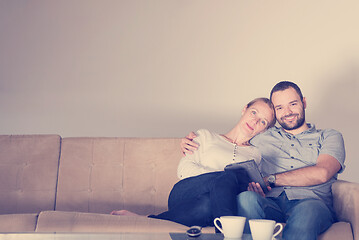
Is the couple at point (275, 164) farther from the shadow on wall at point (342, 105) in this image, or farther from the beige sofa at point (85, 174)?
the shadow on wall at point (342, 105)

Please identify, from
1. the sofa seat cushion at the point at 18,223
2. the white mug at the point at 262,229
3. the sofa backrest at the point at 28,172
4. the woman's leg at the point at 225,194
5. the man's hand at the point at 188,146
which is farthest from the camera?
the sofa backrest at the point at 28,172

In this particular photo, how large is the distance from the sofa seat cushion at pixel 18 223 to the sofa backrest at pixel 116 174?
421mm

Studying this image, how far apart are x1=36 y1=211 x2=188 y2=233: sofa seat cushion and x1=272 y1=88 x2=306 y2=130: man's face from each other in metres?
0.81

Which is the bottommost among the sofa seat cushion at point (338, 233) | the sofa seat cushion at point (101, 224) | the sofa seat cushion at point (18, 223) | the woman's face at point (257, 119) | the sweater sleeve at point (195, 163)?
the sofa seat cushion at point (18, 223)

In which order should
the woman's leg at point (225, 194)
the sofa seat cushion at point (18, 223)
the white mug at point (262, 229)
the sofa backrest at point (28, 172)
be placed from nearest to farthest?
the white mug at point (262, 229), the woman's leg at point (225, 194), the sofa seat cushion at point (18, 223), the sofa backrest at point (28, 172)

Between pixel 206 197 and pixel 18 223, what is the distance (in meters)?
0.85

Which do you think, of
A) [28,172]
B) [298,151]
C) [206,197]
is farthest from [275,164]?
[28,172]

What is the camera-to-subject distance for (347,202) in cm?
211

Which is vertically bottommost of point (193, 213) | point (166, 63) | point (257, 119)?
point (193, 213)

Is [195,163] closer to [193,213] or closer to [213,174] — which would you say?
[213,174]

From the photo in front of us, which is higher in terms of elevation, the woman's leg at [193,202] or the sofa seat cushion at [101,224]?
the woman's leg at [193,202]

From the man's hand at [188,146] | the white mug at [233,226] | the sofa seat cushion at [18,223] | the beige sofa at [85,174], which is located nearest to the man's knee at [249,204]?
the white mug at [233,226]

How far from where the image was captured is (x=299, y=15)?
11.0 feet

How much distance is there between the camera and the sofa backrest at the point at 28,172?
103 inches
